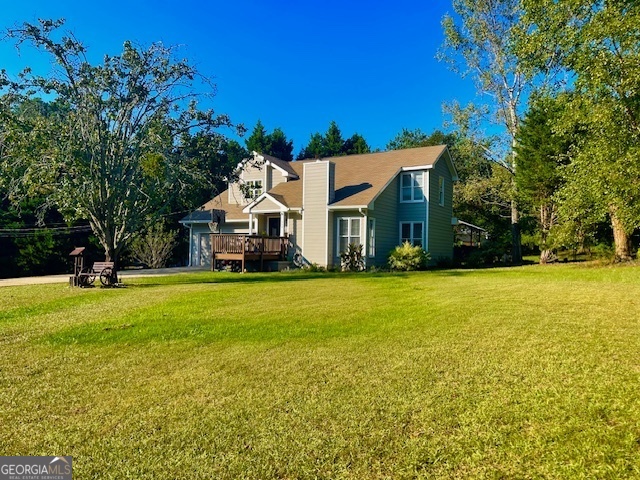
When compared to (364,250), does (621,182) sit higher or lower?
higher

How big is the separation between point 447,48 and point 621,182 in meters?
15.7

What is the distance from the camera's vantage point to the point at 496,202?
25562mm

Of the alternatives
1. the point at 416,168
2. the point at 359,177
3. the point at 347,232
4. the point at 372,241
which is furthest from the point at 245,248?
the point at 416,168

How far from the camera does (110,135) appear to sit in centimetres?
1280

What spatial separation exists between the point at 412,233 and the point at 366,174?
3653 millimetres

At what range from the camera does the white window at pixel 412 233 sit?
2013 centimetres

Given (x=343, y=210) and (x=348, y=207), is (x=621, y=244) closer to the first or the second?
(x=348, y=207)

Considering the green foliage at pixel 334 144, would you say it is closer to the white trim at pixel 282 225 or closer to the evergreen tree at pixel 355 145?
the evergreen tree at pixel 355 145

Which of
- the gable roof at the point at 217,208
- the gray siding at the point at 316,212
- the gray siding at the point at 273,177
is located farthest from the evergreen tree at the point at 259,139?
the gray siding at the point at 316,212

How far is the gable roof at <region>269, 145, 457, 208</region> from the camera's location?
1856 cm

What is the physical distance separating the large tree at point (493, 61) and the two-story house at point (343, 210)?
3.92 m

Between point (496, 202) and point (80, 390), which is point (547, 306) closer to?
point (80, 390)

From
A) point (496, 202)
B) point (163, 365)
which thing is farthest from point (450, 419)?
point (496, 202)

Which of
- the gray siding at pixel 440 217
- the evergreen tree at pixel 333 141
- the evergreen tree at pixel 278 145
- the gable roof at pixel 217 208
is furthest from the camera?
the evergreen tree at pixel 278 145
